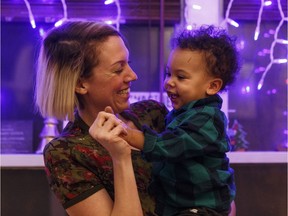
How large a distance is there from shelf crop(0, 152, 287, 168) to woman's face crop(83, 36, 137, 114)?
1.30 m

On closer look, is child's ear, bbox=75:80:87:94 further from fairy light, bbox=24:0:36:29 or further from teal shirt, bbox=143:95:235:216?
fairy light, bbox=24:0:36:29

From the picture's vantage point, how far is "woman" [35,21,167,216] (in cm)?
126

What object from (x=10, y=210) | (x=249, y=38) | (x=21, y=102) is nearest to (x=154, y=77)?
(x=249, y=38)

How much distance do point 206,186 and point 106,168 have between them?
314 mm

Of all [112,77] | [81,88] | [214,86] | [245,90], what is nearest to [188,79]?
[214,86]

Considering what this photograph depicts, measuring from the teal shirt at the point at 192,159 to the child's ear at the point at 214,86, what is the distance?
3cm

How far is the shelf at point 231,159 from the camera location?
2.54 metres

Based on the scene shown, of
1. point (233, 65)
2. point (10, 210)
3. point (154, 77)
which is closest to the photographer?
point (233, 65)

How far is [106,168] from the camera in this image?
1.32 metres

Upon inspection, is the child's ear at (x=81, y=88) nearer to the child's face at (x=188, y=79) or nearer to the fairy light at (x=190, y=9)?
the child's face at (x=188, y=79)

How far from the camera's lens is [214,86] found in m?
1.43

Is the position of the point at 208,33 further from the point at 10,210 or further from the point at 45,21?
the point at 10,210

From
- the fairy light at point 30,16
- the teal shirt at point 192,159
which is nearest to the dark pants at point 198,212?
the teal shirt at point 192,159

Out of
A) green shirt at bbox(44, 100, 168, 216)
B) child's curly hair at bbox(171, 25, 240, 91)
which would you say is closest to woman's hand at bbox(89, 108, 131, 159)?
green shirt at bbox(44, 100, 168, 216)
